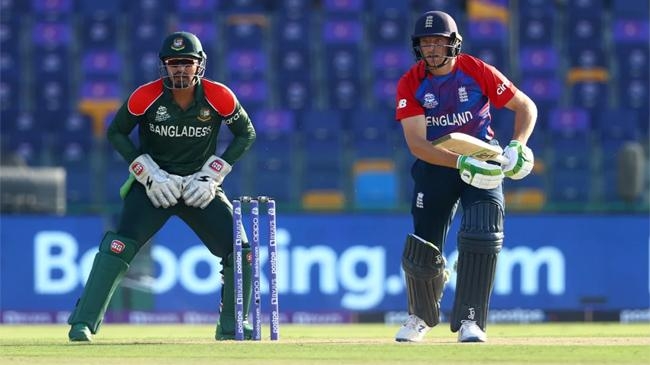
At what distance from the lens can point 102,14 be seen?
18.2 meters

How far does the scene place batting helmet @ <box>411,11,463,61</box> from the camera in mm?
7852

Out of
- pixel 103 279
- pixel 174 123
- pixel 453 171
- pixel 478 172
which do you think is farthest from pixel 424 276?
pixel 103 279

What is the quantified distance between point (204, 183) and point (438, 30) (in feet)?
5.00

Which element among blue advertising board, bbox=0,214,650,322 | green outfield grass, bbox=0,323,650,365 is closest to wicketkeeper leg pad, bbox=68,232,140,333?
green outfield grass, bbox=0,323,650,365

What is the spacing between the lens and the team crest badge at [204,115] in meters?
8.22

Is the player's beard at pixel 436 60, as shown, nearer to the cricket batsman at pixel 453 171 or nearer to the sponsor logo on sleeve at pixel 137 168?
the cricket batsman at pixel 453 171

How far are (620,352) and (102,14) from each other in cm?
1204

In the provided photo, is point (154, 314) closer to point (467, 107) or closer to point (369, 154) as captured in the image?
point (369, 154)

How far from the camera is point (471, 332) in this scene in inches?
307

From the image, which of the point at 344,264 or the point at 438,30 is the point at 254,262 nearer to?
the point at 438,30

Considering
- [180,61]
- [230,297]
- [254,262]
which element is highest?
[180,61]

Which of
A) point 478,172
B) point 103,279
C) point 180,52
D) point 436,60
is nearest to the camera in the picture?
point 478,172

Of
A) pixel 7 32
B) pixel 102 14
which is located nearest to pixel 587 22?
pixel 102 14

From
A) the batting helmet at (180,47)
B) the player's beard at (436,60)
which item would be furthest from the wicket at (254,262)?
the player's beard at (436,60)
